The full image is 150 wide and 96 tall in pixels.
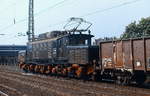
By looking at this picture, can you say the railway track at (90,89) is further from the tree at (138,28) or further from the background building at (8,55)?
the background building at (8,55)

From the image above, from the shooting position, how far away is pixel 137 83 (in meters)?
20.4

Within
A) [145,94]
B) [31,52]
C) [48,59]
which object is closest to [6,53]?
[31,52]

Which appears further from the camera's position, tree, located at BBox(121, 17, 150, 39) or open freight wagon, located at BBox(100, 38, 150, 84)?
tree, located at BBox(121, 17, 150, 39)

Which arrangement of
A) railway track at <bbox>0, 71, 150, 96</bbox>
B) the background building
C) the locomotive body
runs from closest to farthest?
railway track at <bbox>0, 71, 150, 96</bbox> < the locomotive body < the background building

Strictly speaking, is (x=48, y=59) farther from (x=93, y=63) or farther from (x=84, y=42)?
(x=93, y=63)

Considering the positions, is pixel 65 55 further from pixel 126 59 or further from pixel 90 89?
pixel 90 89

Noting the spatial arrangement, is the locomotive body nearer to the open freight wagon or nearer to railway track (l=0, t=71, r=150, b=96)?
the open freight wagon

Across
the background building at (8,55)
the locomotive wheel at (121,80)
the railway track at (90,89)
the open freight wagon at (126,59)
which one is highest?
the background building at (8,55)

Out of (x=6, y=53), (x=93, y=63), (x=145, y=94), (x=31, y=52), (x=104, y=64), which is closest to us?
(x=145, y=94)

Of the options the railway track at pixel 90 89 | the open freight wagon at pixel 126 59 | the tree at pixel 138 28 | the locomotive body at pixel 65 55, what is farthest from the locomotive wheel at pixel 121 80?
the tree at pixel 138 28

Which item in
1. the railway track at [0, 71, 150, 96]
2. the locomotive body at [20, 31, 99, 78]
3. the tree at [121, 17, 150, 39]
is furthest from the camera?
the tree at [121, 17, 150, 39]

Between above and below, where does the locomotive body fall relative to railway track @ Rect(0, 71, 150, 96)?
above

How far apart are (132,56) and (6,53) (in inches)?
3510

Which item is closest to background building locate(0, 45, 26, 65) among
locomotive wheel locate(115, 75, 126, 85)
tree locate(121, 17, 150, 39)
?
tree locate(121, 17, 150, 39)
